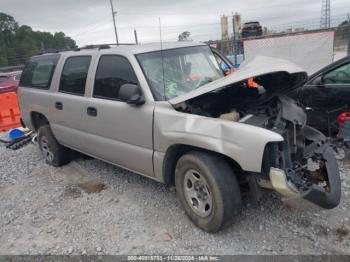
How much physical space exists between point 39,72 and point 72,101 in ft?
4.34

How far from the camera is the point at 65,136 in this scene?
5.03m

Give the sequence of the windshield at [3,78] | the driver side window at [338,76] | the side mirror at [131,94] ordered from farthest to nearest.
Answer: the windshield at [3,78]
the driver side window at [338,76]
the side mirror at [131,94]

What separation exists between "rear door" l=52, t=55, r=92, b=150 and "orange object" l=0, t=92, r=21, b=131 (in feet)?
14.6

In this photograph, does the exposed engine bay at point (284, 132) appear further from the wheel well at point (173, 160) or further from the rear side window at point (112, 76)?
the rear side window at point (112, 76)

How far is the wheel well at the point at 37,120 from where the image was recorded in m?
5.72

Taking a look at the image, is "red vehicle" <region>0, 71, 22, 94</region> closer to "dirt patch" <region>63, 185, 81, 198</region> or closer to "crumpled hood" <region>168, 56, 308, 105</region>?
"dirt patch" <region>63, 185, 81, 198</region>

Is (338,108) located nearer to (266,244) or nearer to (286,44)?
(266,244)

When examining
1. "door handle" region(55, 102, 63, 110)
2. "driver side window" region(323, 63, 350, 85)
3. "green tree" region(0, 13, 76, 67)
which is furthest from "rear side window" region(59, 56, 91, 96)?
"green tree" region(0, 13, 76, 67)

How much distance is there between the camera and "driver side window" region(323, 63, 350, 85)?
5070mm

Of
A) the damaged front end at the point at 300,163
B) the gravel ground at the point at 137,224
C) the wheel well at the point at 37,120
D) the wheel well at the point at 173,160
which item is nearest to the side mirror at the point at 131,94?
the wheel well at the point at 173,160

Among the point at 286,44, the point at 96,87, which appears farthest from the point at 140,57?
the point at 286,44

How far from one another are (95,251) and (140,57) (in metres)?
2.10

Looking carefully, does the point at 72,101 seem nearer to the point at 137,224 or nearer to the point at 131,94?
the point at 131,94

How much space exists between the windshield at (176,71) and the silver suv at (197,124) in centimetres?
1
